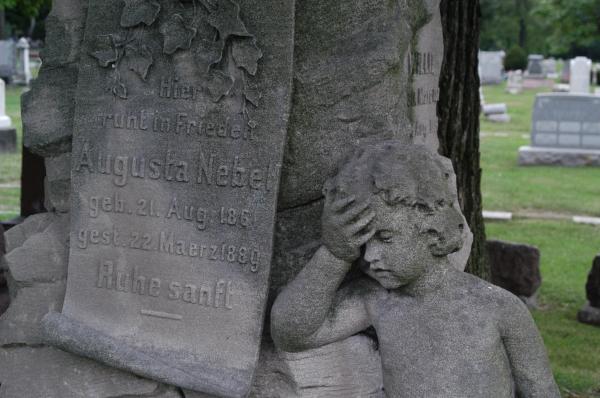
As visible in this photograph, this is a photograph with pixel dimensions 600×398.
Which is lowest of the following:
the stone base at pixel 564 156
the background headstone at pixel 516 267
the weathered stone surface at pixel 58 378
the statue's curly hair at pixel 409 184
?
the background headstone at pixel 516 267

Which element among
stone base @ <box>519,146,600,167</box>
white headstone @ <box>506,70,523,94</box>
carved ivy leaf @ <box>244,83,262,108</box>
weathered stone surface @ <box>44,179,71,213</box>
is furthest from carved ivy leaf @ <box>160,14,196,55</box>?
white headstone @ <box>506,70,523,94</box>

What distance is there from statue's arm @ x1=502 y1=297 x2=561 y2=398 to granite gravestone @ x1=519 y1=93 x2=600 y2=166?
496 inches

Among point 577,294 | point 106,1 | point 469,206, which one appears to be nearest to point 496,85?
point 577,294

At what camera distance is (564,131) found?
15609 millimetres

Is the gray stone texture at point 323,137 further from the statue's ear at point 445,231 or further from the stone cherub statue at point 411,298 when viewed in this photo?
the statue's ear at point 445,231

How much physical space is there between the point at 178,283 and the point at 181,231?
0.17m

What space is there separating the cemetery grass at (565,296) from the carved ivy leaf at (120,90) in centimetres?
377

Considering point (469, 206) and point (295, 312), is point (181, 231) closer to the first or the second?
point (295, 312)

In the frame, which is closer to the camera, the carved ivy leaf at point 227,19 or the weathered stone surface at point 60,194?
the carved ivy leaf at point 227,19

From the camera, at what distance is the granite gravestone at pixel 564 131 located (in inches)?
606

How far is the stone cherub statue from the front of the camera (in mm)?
3023

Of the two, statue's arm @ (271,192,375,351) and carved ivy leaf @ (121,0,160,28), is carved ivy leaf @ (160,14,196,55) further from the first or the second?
statue's arm @ (271,192,375,351)

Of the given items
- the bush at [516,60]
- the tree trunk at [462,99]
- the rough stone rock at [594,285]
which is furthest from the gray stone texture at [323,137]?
the bush at [516,60]

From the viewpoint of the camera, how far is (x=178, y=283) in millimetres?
3400
